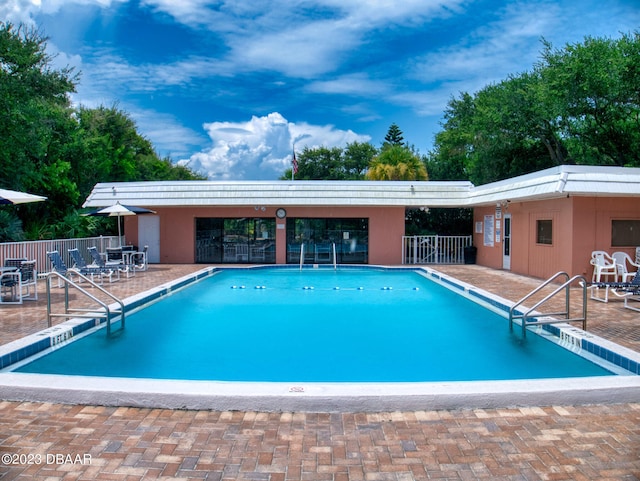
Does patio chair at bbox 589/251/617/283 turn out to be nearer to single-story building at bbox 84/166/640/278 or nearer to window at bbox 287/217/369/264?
single-story building at bbox 84/166/640/278

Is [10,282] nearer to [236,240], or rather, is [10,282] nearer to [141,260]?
[141,260]

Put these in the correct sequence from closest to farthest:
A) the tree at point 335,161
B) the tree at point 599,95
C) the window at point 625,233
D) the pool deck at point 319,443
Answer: the pool deck at point 319,443, the window at point 625,233, the tree at point 599,95, the tree at point 335,161

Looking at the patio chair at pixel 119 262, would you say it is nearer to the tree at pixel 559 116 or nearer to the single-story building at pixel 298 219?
the single-story building at pixel 298 219

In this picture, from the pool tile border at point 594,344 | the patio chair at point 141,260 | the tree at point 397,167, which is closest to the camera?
the pool tile border at point 594,344

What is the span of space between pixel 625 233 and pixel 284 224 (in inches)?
451

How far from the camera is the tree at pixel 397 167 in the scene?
26516mm

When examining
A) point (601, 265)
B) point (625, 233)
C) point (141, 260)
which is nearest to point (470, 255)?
point (625, 233)

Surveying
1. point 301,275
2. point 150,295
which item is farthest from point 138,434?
point 301,275

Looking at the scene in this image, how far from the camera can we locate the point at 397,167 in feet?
87.3

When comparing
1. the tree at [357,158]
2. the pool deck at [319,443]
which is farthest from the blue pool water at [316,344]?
the tree at [357,158]

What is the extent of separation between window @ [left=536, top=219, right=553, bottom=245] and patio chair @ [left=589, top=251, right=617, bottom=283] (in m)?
1.42

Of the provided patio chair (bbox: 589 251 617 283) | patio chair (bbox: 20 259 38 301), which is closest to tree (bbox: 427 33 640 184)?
patio chair (bbox: 589 251 617 283)

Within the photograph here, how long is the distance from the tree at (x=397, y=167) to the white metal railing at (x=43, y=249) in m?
15.5

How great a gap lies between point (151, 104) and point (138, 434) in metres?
28.8
